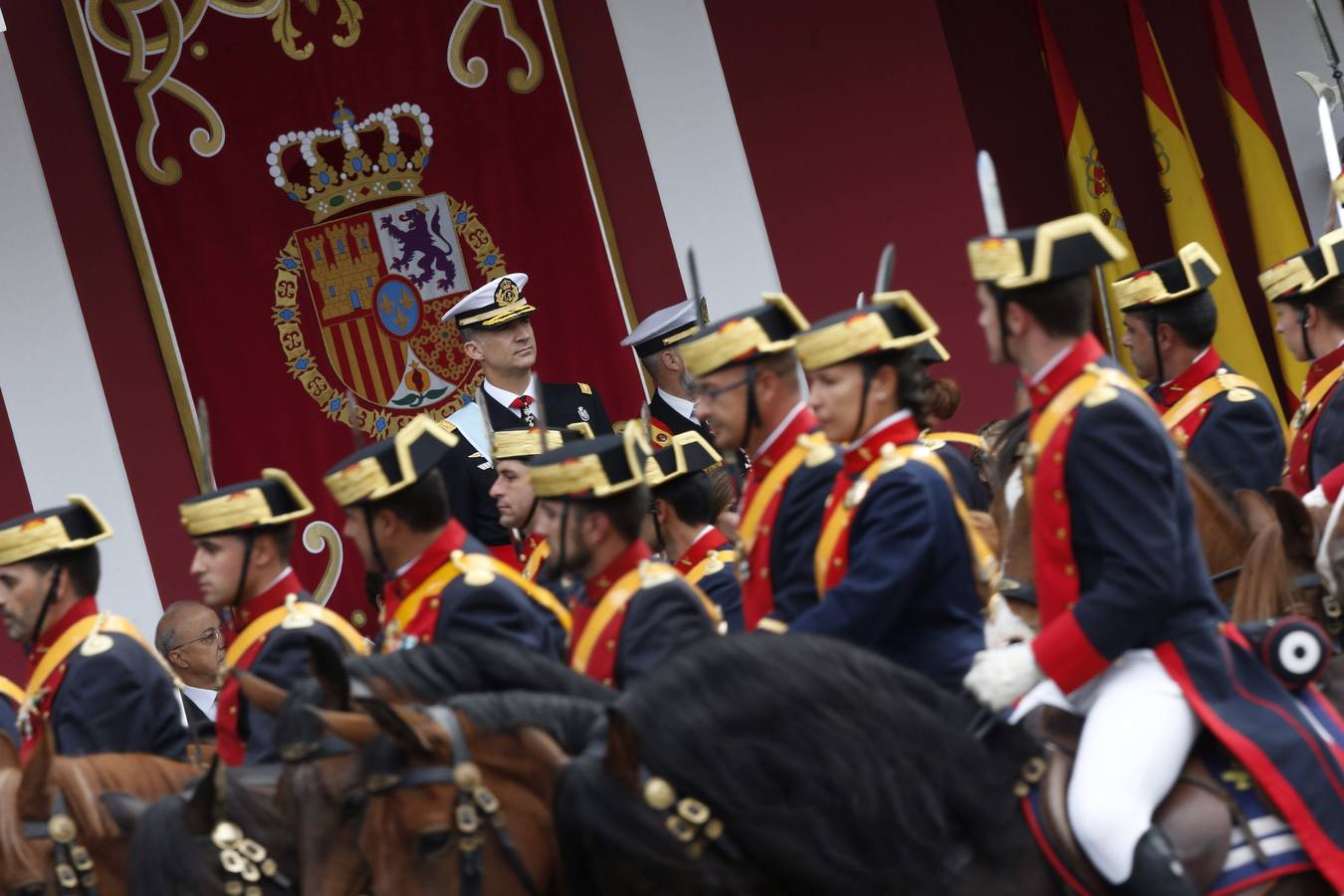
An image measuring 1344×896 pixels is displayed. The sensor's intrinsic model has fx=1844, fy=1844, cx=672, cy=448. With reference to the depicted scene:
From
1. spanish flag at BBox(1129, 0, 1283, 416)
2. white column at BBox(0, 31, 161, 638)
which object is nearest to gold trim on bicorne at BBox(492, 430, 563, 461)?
white column at BBox(0, 31, 161, 638)

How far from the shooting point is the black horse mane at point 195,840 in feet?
12.1

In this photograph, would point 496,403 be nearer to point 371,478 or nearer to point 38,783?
point 371,478

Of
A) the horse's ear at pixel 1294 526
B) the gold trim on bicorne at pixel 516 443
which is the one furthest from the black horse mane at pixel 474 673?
the gold trim on bicorne at pixel 516 443

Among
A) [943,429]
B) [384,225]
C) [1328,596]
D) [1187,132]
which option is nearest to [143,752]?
[1328,596]

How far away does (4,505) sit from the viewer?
26.7ft

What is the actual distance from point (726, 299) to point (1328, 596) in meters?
4.40

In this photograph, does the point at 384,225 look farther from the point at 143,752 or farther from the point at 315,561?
the point at 143,752

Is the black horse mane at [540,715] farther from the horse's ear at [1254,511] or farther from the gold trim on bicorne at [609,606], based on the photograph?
the horse's ear at [1254,511]

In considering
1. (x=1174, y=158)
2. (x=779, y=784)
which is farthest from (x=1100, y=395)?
(x=1174, y=158)

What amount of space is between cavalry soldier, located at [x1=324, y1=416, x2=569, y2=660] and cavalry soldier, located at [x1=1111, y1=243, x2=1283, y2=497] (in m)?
2.56

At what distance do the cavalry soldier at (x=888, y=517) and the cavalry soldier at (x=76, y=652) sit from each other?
191 centimetres

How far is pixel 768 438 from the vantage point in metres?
4.36

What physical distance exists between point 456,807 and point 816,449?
1.48 metres

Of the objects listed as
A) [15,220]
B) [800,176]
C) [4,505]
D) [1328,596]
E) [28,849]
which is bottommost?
[1328,596]
